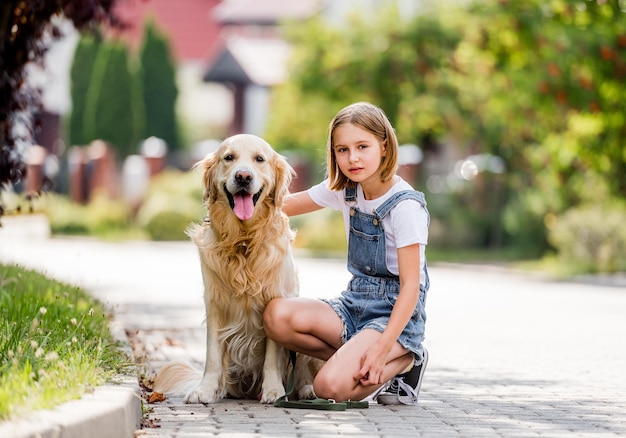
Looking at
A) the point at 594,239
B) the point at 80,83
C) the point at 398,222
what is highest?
the point at 80,83

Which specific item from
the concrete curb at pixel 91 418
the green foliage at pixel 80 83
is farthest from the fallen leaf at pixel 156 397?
the green foliage at pixel 80 83

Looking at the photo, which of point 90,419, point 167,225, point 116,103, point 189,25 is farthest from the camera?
point 189,25

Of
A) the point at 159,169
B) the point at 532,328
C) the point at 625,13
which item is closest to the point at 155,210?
the point at 159,169

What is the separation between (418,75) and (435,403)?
24852 millimetres

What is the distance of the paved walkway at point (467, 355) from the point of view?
604cm

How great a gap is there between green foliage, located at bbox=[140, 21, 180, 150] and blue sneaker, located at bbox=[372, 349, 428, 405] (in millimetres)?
43988

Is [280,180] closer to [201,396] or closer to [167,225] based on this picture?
[201,396]

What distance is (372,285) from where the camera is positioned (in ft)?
22.4

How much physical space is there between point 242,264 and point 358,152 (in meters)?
0.87

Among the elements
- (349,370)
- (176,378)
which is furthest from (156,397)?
(349,370)

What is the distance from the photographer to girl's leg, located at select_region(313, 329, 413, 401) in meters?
6.53

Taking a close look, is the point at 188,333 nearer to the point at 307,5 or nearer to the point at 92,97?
the point at 92,97

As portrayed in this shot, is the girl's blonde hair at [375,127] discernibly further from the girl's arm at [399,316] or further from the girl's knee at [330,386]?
the girl's knee at [330,386]

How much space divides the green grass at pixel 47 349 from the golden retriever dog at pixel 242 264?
577 mm
